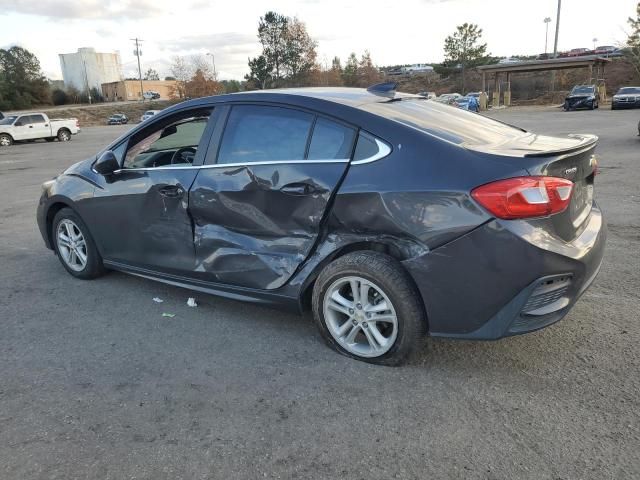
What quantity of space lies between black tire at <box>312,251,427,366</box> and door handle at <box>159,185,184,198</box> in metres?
1.36

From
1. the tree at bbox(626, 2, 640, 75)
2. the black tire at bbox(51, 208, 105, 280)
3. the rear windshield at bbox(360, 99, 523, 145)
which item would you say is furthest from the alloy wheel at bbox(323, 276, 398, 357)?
the tree at bbox(626, 2, 640, 75)

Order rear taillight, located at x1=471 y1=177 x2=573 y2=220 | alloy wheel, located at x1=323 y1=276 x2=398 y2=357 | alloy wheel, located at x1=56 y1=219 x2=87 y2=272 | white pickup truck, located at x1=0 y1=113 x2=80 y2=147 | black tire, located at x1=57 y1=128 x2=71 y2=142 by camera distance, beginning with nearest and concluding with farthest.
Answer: rear taillight, located at x1=471 y1=177 x2=573 y2=220
alloy wheel, located at x1=323 y1=276 x2=398 y2=357
alloy wheel, located at x1=56 y1=219 x2=87 y2=272
white pickup truck, located at x1=0 y1=113 x2=80 y2=147
black tire, located at x1=57 y1=128 x2=71 y2=142

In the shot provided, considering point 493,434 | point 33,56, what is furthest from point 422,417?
point 33,56

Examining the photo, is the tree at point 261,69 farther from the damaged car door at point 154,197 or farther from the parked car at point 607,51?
the damaged car door at point 154,197

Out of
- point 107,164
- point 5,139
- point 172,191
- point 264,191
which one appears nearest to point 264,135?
point 264,191

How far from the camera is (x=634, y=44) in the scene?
5184cm

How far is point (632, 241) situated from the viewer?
5.43 meters

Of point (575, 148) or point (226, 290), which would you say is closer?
point (575, 148)

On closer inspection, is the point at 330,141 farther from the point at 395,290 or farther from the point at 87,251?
the point at 87,251

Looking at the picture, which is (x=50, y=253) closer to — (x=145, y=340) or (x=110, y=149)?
(x=110, y=149)

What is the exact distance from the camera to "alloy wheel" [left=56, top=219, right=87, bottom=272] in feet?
15.7

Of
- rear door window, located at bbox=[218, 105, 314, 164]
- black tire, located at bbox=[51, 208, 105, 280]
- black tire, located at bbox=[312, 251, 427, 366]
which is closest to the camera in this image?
black tire, located at bbox=[312, 251, 427, 366]

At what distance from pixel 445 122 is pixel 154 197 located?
221 cm

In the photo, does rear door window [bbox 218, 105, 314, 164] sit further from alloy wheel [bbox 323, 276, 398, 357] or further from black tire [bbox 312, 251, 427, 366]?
alloy wheel [bbox 323, 276, 398, 357]
